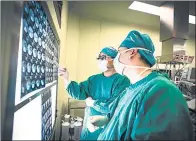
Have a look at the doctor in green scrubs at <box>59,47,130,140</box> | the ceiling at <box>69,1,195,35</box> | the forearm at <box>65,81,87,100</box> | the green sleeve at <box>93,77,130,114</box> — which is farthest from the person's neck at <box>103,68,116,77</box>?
the ceiling at <box>69,1,195,35</box>

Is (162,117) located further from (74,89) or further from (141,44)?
(74,89)

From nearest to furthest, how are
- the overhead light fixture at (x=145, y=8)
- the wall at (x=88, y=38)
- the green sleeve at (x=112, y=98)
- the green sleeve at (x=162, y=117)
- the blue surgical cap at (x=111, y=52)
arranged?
the green sleeve at (x=162, y=117), the green sleeve at (x=112, y=98), the blue surgical cap at (x=111, y=52), the overhead light fixture at (x=145, y=8), the wall at (x=88, y=38)

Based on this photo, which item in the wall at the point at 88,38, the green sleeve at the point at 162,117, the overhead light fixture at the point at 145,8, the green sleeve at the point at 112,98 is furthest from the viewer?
the wall at the point at 88,38

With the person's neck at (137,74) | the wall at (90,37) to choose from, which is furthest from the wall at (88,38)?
the person's neck at (137,74)

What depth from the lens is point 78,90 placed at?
1.70 metres

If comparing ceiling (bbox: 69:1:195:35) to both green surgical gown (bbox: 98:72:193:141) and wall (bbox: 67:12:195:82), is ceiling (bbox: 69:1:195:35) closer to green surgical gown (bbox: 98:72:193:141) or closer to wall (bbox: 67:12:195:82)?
wall (bbox: 67:12:195:82)

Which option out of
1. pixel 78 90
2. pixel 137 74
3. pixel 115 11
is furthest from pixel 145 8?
pixel 137 74

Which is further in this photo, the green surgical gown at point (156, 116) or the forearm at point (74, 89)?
the forearm at point (74, 89)

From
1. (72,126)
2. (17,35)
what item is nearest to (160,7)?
(72,126)

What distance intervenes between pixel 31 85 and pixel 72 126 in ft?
4.60

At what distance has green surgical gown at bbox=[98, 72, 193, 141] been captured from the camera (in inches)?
30.1

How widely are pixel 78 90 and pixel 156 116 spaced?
105 centimetres

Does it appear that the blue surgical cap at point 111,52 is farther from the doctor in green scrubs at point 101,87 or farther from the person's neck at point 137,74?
the person's neck at point 137,74

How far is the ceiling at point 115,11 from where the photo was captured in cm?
245
